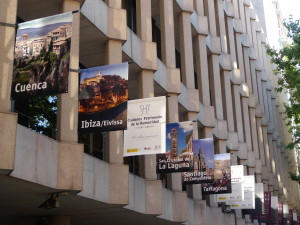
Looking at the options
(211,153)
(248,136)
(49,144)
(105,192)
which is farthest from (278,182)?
(49,144)

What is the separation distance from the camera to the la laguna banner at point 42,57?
11.9 metres

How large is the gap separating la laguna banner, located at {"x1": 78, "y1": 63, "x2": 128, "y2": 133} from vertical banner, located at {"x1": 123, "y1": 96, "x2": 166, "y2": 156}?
1.76 meters

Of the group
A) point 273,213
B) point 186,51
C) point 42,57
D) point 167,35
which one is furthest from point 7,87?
point 273,213

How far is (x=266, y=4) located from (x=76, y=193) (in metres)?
Answer: 61.8

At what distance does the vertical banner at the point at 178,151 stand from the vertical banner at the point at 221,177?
479 cm

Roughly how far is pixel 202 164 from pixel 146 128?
6080 millimetres

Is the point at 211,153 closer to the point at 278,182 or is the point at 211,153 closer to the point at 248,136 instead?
the point at 248,136

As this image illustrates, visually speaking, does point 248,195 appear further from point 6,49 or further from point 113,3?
point 6,49

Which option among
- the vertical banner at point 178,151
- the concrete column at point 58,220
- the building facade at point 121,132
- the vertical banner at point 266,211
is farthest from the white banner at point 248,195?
the concrete column at point 58,220

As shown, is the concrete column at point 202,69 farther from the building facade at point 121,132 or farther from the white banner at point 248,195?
the white banner at point 248,195

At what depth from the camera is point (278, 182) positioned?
49469 mm

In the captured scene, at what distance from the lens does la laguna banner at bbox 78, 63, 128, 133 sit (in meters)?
14.1

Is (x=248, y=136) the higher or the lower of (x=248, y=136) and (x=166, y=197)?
the higher


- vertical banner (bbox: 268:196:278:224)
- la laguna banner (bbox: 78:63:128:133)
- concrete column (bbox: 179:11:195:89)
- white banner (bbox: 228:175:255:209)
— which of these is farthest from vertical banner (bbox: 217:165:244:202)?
la laguna banner (bbox: 78:63:128:133)
